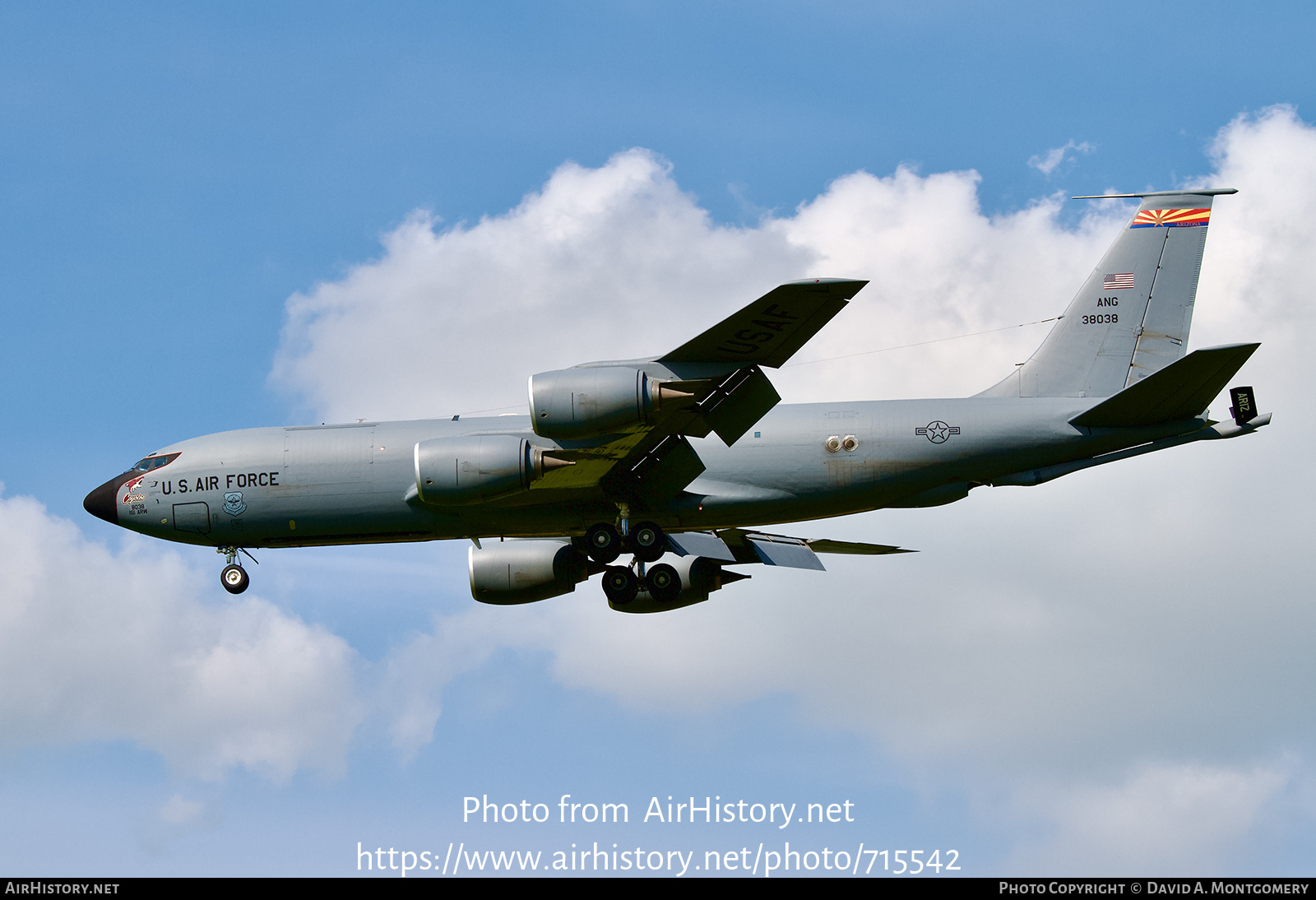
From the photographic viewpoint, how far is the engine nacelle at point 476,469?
2916 centimetres

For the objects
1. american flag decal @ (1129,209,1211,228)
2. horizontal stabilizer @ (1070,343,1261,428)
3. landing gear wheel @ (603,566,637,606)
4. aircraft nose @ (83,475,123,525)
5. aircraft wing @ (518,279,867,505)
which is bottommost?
landing gear wheel @ (603,566,637,606)

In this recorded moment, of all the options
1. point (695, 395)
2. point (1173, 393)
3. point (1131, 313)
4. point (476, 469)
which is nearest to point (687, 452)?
point (695, 395)

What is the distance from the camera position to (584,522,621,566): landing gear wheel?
32031 millimetres

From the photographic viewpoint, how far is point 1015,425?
3061 centimetres

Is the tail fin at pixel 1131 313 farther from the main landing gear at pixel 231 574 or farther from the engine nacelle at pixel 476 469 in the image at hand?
the main landing gear at pixel 231 574

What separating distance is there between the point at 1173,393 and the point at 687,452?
32.6 feet

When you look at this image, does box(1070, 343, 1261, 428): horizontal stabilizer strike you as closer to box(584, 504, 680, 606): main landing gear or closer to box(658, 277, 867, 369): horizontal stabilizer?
box(658, 277, 867, 369): horizontal stabilizer

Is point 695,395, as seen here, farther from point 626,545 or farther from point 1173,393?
point 1173,393

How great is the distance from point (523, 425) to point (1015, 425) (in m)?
10.7

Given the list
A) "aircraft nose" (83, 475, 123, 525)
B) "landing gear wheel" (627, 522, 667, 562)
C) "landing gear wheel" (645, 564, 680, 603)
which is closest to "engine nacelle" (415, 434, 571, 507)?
"landing gear wheel" (627, 522, 667, 562)

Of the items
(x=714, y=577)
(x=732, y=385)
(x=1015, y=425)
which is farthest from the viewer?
(x=714, y=577)

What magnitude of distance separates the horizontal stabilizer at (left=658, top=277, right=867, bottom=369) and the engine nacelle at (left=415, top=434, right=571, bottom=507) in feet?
13.0
